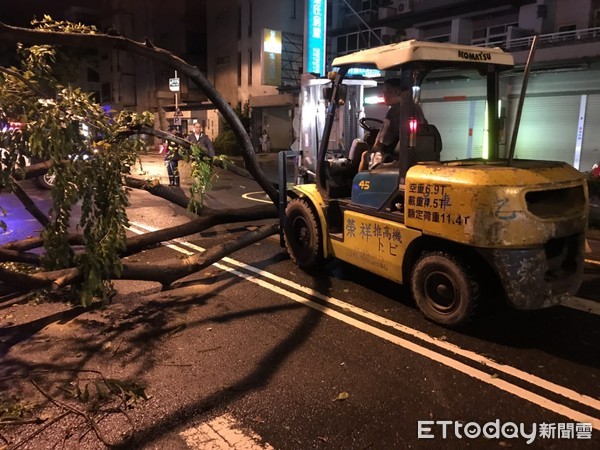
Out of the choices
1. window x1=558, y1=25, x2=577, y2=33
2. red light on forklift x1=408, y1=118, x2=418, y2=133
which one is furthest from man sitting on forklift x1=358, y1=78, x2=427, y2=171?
window x1=558, y1=25, x2=577, y2=33

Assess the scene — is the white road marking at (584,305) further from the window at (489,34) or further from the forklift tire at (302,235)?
the window at (489,34)

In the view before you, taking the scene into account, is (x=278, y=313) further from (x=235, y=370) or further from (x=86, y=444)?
(x=86, y=444)

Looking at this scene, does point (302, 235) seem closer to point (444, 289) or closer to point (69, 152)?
point (444, 289)

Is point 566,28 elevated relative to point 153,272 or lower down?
elevated

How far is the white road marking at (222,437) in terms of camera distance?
3.03m

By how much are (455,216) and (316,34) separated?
1570cm

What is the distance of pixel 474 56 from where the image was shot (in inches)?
199

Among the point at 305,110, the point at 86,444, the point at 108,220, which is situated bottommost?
the point at 86,444

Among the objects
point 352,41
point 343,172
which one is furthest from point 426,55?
point 352,41

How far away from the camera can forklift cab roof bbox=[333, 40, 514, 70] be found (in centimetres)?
463

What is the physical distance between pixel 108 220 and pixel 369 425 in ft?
9.91

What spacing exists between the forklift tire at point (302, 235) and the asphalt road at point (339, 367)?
0.44 metres

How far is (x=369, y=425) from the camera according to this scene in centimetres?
324

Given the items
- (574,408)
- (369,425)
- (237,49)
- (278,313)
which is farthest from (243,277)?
(237,49)
